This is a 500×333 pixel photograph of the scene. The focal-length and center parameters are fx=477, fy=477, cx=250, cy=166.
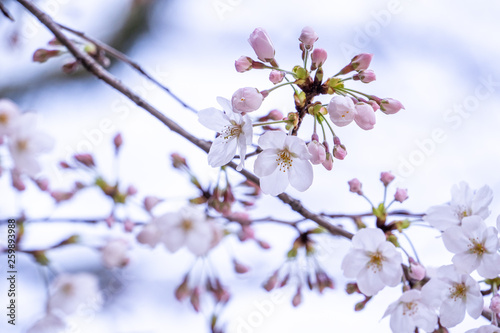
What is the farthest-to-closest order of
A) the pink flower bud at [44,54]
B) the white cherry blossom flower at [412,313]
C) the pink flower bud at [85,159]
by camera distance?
the pink flower bud at [85,159]
the pink flower bud at [44,54]
the white cherry blossom flower at [412,313]

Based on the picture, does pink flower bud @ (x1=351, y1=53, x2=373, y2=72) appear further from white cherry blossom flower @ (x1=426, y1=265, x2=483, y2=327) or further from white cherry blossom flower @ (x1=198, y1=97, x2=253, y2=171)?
white cherry blossom flower @ (x1=426, y1=265, x2=483, y2=327)

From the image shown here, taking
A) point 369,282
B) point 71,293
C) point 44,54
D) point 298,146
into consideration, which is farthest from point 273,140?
point 71,293

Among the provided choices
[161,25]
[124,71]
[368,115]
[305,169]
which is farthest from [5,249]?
[161,25]

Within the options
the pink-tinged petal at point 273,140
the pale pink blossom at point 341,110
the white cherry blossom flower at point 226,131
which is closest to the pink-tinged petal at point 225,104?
the white cherry blossom flower at point 226,131

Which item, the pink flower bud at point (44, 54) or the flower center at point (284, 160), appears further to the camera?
the pink flower bud at point (44, 54)

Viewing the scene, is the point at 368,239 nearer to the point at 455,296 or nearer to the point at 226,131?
the point at 455,296

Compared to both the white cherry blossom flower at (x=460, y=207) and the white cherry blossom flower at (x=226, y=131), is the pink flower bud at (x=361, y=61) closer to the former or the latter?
the white cherry blossom flower at (x=226, y=131)

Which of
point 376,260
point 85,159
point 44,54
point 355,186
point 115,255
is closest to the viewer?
point 376,260

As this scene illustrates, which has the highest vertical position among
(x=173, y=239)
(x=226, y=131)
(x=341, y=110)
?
(x=341, y=110)
